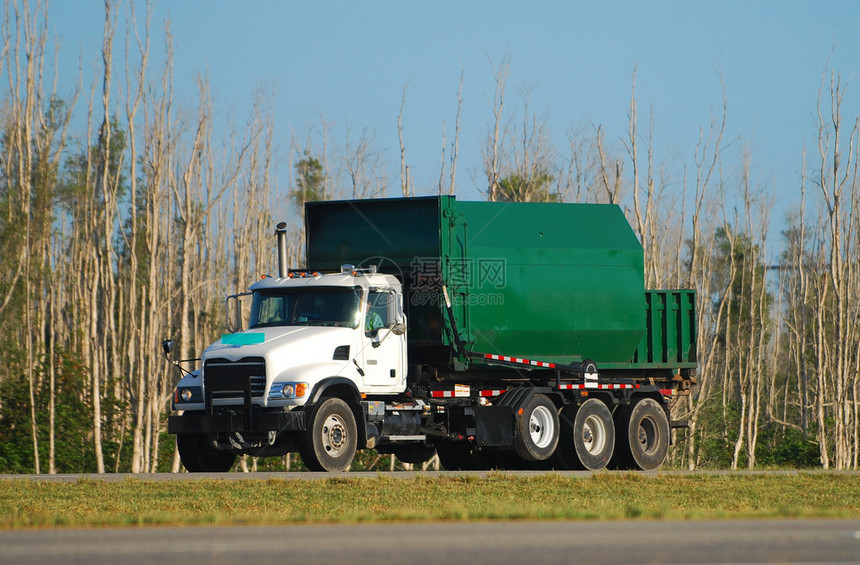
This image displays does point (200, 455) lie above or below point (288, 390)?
below

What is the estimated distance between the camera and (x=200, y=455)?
19062 mm

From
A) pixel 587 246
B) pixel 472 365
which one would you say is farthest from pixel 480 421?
pixel 587 246

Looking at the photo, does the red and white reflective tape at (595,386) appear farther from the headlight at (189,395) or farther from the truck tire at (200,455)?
the headlight at (189,395)

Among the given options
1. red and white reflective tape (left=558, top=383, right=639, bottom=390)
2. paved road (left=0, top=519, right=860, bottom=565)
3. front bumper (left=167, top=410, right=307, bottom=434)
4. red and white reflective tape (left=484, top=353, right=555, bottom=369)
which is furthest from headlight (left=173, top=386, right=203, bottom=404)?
paved road (left=0, top=519, right=860, bottom=565)

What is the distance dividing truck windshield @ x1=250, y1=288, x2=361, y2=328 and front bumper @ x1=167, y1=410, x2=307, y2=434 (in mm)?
1690

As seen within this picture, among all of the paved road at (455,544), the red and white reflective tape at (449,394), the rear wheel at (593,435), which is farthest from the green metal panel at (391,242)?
the paved road at (455,544)

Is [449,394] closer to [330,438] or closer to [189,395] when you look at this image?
[330,438]

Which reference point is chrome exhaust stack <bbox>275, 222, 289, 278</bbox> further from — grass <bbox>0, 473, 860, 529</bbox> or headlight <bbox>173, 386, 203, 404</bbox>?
grass <bbox>0, 473, 860, 529</bbox>

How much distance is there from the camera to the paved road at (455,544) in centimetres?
809

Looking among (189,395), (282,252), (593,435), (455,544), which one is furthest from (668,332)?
(455,544)

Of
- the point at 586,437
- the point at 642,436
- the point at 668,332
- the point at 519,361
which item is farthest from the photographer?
the point at 668,332

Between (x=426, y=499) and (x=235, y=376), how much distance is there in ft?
18.0

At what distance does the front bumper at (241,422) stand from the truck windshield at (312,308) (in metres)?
1.69

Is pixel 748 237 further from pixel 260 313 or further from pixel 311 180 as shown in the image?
pixel 260 313
